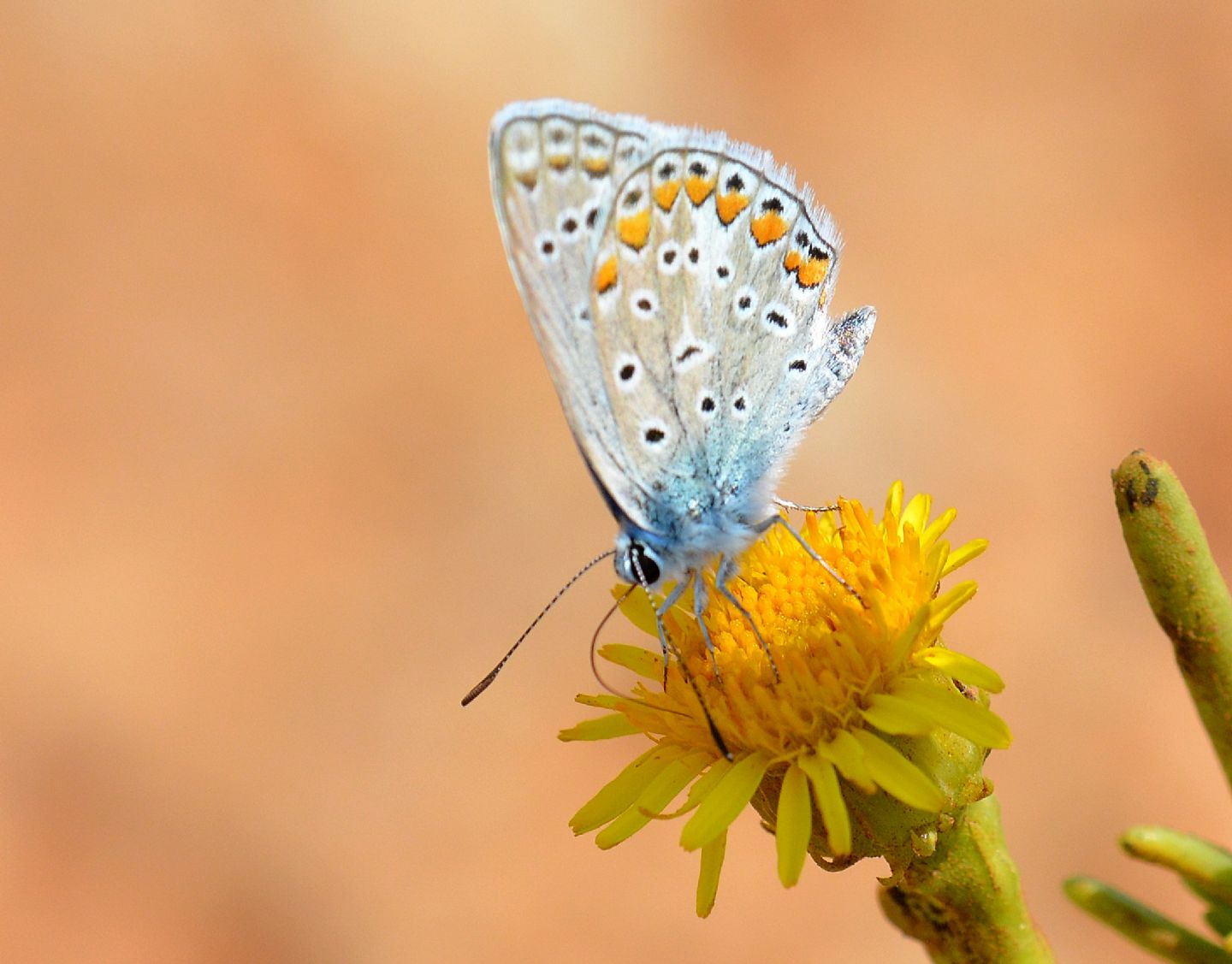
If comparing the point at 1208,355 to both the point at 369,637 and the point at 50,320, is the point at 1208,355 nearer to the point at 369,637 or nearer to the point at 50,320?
the point at 369,637

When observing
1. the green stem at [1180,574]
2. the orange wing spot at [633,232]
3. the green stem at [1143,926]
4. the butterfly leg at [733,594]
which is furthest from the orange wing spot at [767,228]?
the green stem at [1143,926]

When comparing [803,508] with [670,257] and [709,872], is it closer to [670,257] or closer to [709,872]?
[670,257]

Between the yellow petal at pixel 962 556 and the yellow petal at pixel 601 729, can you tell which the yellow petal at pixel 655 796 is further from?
the yellow petal at pixel 962 556

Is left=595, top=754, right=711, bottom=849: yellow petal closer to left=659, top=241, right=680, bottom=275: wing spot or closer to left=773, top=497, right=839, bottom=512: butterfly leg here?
left=773, top=497, right=839, bottom=512: butterfly leg

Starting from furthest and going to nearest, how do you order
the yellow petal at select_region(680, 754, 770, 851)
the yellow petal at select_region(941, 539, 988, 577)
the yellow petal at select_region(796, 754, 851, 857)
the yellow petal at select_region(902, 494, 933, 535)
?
1. the yellow petal at select_region(902, 494, 933, 535)
2. the yellow petal at select_region(941, 539, 988, 577)
3. the yellow petal at select_region(680, 754, 770, 851)
4. the yellow petal at select_region(796, 754, 851, 857)

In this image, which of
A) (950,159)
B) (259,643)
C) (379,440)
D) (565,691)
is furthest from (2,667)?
(950,159)

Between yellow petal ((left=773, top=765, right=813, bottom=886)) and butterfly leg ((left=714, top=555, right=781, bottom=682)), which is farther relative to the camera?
butterfly leg ((left=714, top=555, right=781, bottom=682))

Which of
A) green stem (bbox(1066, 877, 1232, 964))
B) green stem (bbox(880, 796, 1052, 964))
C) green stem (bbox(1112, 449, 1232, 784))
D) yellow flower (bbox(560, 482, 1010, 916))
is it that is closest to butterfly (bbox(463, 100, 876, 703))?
yellow flower (bbox(560, 482, 1010, 916))

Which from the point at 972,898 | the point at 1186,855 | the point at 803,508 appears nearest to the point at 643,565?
the point at 803,508
